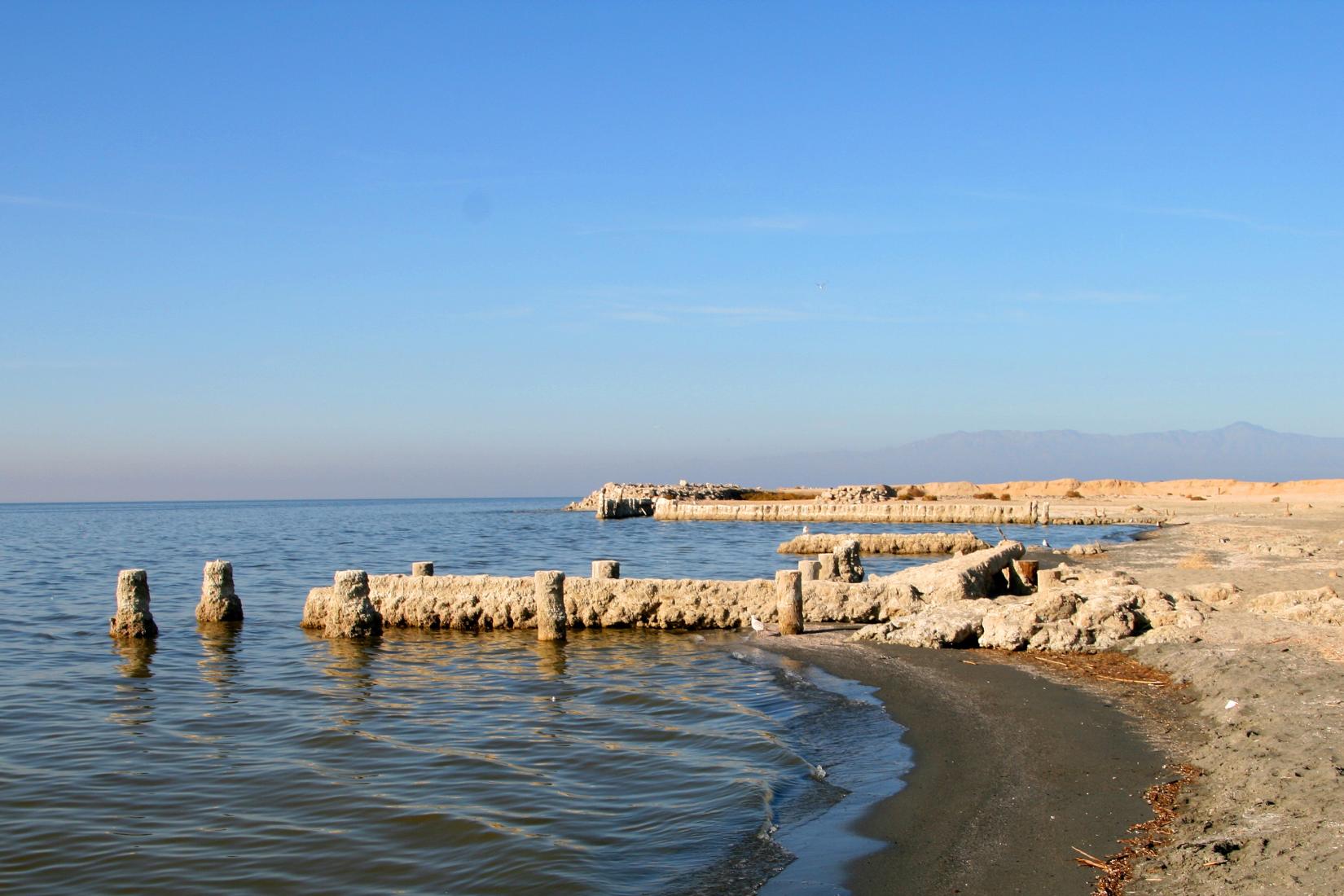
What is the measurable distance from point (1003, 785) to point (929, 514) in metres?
49.4

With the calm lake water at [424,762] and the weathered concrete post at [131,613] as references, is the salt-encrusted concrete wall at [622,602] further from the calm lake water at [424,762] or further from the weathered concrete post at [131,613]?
the weathered concrete post at [131,613]

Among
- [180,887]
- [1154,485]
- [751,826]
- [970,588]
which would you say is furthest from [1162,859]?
[1154,485]

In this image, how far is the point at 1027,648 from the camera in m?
13.1

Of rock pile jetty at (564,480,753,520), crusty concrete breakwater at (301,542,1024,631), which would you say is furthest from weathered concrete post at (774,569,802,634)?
rock pile jetty at (564,480,753,520)

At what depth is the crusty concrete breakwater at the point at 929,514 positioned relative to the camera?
168ft

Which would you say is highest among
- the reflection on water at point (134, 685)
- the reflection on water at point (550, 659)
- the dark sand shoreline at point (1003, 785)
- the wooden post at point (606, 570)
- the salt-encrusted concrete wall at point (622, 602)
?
the wooden post at point (606, 570)

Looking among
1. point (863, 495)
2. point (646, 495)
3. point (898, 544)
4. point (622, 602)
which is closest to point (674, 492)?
point (646, 495)

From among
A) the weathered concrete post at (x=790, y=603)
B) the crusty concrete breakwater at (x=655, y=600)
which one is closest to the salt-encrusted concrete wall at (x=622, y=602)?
the crusty concrete breakwater at (x=655, y=600)

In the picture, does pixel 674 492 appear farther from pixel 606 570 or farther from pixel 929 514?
pixel 606 570

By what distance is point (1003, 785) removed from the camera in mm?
7711

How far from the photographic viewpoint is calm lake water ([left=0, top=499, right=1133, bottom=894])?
7043 mm

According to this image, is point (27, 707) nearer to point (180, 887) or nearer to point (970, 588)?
point (180, 887)

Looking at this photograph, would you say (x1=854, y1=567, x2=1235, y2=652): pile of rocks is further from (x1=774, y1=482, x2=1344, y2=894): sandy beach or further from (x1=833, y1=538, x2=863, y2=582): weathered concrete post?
(x1=833, y1=538, x2=863, y2=582): weathered concrete post

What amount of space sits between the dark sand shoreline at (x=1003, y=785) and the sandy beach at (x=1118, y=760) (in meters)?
0.02
